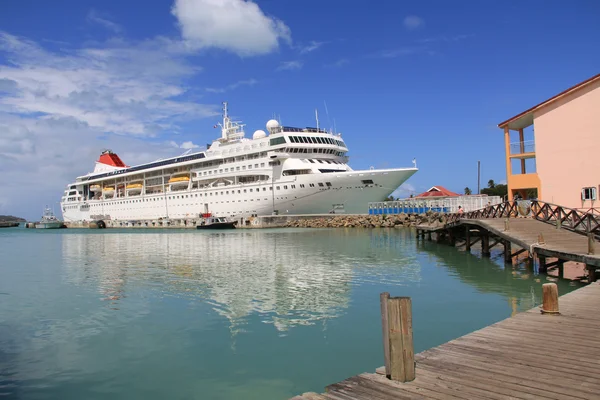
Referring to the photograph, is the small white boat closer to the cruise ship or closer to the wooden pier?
the cruise ship

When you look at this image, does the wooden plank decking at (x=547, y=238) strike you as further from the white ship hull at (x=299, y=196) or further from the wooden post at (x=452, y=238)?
the white ship hull at (x=299, y=196)

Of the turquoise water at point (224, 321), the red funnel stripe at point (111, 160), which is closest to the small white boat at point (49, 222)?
the red funnel stripe at point (111, 160)

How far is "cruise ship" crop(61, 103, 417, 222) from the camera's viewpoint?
49531 millimetres

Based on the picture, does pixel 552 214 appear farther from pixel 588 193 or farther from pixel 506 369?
pixel 506 369

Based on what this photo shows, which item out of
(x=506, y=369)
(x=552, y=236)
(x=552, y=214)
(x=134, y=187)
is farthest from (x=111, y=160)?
(x=506, y=369)

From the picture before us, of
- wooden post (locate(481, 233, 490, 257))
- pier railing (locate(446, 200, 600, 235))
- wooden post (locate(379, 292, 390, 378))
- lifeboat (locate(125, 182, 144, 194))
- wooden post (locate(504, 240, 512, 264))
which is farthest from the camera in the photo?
lifeboat (locate(125, 182, 144, 194))

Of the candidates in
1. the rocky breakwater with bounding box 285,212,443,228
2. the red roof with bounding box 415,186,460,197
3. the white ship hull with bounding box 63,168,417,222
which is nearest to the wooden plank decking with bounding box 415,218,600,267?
the rocky breakwater with bounding box 285,212,443,228

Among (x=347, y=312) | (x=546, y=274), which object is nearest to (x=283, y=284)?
(x=347, y=312)

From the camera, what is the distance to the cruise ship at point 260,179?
163 feet

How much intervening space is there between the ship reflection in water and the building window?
9203 mm

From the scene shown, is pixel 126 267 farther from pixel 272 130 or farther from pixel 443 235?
pixel 272 130

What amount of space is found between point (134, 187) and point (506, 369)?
261ft

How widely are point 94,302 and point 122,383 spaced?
6.87m

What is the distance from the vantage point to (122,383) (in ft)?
24.2
